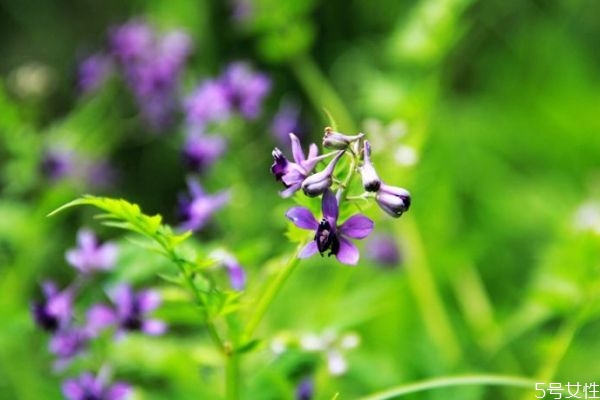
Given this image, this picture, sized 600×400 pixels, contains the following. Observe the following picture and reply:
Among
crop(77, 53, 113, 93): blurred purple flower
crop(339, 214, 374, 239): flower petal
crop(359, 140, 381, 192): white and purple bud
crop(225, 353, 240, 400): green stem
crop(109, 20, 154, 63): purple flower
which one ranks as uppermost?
crop(109, 20, 154, 63): purple flower

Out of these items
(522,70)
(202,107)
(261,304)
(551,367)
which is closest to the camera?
(261,304)

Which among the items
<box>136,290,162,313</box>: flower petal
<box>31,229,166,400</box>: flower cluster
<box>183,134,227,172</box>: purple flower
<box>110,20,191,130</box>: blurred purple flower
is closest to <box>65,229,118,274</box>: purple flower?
<box>31,229,166,400</box>: flower cluster

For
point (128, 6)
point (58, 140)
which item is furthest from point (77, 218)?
point (128, 6)

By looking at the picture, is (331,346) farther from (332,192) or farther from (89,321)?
(332,192)

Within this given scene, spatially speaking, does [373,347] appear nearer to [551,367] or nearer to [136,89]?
[551,367]

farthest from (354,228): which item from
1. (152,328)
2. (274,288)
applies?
(152,328)

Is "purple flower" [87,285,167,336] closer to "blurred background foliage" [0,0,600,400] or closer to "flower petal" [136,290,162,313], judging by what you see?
"flower petal" [136,290,162,313]
